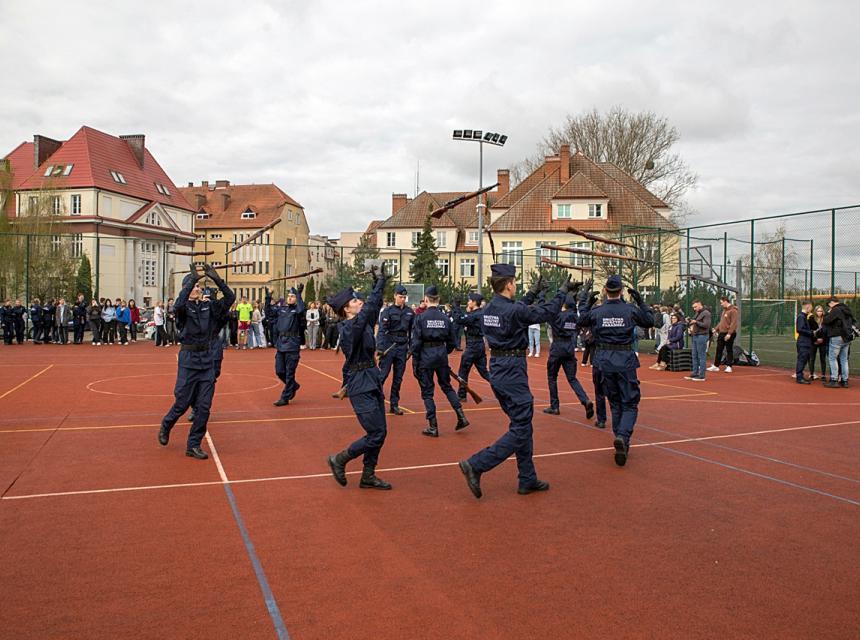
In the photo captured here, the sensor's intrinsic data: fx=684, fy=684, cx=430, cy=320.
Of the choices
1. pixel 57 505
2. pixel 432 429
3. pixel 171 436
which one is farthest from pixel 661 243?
pixel 57 505

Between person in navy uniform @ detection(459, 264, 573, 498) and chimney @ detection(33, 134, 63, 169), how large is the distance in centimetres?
5873

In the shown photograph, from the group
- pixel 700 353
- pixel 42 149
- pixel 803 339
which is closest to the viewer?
pixel 803 339

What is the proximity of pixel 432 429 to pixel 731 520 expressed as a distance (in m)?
4.46

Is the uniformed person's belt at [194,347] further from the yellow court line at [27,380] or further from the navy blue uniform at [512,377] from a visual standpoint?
the yellow court line at [27,380]

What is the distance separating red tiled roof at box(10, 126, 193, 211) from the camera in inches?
2037

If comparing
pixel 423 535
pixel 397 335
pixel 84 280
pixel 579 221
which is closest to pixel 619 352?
pixel 423 535

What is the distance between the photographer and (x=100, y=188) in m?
51.1

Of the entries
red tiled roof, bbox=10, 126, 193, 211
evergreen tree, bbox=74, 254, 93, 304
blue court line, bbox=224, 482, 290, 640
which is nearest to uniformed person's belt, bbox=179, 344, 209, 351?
blue court line, bbox=224, 482, 290, 640

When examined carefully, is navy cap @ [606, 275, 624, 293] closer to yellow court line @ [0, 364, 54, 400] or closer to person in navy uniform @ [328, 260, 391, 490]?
person in navy uniform @ [328, 260, 391, 490]

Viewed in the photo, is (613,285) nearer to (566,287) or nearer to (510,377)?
(566,287)

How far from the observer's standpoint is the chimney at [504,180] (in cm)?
6134

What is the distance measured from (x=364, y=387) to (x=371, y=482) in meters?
0.94

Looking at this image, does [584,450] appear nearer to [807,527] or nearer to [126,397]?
[807,527]

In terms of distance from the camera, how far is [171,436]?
9133 millimetres
